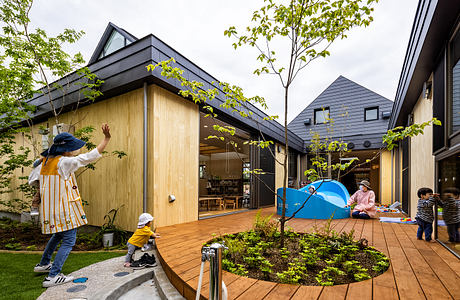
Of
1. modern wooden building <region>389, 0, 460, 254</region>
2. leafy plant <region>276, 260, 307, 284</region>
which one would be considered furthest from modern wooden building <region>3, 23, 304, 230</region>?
modern wooden building <region>389, 0, 460, 254</region>

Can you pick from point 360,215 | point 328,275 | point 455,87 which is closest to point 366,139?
point 360,215

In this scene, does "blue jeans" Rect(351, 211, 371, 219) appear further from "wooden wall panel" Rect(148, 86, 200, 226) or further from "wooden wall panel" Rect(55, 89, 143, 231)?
"wooden wall panel" Rect(55, 89, 143, 231)

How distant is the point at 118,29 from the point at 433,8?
716 cm

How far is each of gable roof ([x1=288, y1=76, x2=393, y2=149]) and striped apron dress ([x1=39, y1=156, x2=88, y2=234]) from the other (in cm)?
1091

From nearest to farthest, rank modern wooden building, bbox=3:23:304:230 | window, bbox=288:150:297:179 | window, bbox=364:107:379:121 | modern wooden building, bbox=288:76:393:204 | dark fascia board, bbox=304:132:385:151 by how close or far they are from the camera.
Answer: modern wooden building, bbox=3:23:304:230 → dark fascia board, bbox=304:132:385:151 → modern wooden building, bbox=288:76:393:204 → window, bbox=288:150:297:179 → window, bbox=364:107:379:121

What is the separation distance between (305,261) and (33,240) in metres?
4.77

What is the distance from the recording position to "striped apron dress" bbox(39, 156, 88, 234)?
8.06ft

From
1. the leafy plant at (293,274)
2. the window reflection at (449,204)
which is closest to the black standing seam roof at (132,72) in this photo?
the leafy plant at (293,274)

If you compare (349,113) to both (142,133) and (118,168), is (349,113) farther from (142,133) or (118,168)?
(118,168)

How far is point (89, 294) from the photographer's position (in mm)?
2184

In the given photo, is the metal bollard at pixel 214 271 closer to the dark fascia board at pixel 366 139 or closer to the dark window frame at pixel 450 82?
the dark window frame at pixel 450 82

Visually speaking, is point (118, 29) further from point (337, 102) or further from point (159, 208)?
point (337, 102)

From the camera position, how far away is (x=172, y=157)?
4496 millimetres

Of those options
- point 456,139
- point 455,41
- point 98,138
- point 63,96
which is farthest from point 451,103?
point 63,96
